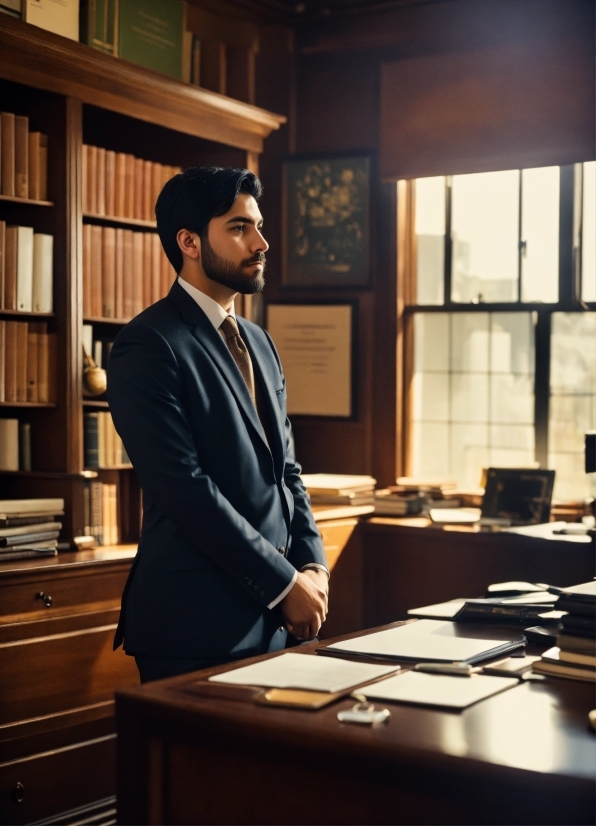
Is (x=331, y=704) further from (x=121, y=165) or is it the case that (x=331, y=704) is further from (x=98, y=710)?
(x=121, y=165)

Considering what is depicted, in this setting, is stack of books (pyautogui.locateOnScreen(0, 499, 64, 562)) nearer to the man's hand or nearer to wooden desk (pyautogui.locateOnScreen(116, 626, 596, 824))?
the man's hand

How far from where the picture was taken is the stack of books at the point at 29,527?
11.3 ft

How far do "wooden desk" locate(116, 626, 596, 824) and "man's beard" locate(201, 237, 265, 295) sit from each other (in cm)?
101

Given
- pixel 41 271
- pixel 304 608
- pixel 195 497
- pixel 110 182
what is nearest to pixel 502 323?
pixel 110 182

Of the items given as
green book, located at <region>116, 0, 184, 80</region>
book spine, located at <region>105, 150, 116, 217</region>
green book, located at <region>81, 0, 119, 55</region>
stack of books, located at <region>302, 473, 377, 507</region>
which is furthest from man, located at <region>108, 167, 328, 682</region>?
stack of books, located at <region>302, 473, 377, 507</region>

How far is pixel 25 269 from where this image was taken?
3.66 meters

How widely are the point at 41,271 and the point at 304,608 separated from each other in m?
1.94

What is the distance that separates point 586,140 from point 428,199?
2.74 ft

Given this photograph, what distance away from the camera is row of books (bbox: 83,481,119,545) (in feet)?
12.6

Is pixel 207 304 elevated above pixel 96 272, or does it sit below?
below

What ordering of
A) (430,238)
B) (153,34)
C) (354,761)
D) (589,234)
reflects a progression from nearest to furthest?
(354,761) < (153,34) < (589,234) < (430,238)

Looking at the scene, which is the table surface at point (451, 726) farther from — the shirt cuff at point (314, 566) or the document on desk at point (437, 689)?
the shirt cuff at point (314, 566)

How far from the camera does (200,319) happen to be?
2443 millimetres

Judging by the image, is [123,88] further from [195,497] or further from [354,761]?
[354,761]
